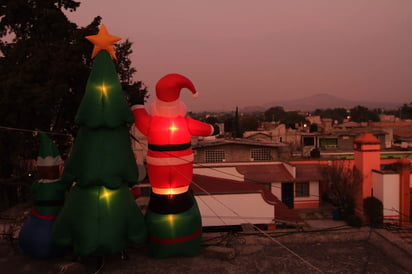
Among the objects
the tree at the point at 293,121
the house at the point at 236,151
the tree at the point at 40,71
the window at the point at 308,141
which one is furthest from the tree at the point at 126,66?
the tree at the point at 293,121

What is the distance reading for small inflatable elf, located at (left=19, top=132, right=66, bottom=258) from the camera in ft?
25.4

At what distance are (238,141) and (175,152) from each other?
1986 cm

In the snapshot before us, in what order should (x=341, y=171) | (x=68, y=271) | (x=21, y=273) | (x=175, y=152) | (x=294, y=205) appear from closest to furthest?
(x=68, y=271) → (x=21, y=273) → (x=175, y=152) → (x=341, y=171) → (x=294, y=205)

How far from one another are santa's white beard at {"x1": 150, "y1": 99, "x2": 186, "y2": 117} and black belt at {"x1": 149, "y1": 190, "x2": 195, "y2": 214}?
6.13 ft

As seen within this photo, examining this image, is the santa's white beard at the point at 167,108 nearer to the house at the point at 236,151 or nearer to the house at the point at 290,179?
the house at the point at 290,179

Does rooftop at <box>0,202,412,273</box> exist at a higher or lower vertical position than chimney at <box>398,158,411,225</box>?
higher

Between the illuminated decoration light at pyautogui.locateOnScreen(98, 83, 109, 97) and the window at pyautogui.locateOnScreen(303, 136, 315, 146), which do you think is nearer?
the illuminated decoration light at pyautogui.locateOnScreen(98, 83, 109, 97)

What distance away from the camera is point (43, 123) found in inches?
720

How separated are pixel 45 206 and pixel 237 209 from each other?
10418mm

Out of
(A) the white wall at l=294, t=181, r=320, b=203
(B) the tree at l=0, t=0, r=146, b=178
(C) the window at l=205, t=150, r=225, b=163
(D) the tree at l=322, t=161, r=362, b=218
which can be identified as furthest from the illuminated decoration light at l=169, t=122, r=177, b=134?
(A) the white wall at l=294, t=181, r=320, b=203

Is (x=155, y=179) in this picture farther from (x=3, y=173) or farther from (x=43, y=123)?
(x=3, y=173)

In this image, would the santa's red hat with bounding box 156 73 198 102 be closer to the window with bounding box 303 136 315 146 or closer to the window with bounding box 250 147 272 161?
the window with bounding box 250 147 272 161

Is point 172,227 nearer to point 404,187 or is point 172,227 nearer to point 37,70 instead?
point 37,70

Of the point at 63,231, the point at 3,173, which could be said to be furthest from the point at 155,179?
the point at 3,173
